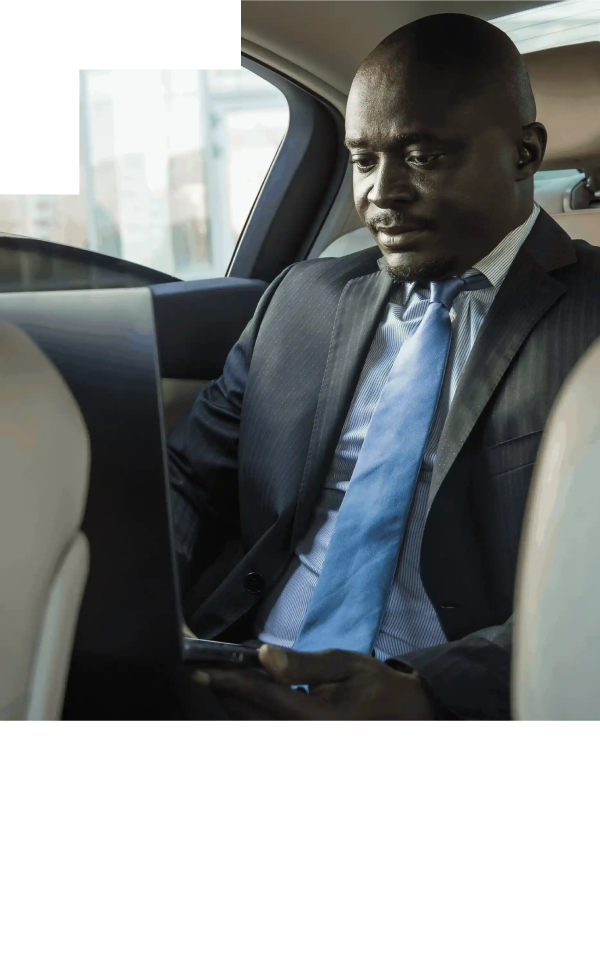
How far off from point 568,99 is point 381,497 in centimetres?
38

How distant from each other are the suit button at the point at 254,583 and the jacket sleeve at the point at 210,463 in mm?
48

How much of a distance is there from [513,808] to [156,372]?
27 centimetres

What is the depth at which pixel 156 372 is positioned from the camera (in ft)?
1.65

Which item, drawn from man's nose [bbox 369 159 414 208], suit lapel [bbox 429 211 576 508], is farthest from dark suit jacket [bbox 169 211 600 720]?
man's nose [bbox 369 159 414 208]

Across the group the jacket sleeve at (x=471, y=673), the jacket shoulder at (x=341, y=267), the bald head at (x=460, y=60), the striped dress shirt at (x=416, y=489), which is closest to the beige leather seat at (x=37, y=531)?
the jacket sleeve at (x=471, y=673)

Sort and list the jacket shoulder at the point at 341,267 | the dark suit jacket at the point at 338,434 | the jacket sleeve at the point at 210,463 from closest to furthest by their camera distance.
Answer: the dark suit jacket at the point at 338,434 < the jacket sleeve at the point at 210,463 < the jacket shoulder at the point at 341,267

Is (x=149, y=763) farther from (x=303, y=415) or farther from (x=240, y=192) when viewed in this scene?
(x=240, y=192)

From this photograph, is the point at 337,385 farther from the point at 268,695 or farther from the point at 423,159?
the point at 268,695

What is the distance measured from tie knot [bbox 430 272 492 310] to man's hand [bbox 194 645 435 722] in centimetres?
41

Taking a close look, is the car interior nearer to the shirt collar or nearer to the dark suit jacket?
the dark suit jacket

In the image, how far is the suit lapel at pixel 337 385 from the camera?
89 centimetres

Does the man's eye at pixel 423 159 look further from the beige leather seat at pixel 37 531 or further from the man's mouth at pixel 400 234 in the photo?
the beige leather seat at pixel 37 531

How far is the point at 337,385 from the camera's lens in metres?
0.91

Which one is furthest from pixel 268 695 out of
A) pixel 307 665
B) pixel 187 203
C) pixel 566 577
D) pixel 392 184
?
pixel 187 203
